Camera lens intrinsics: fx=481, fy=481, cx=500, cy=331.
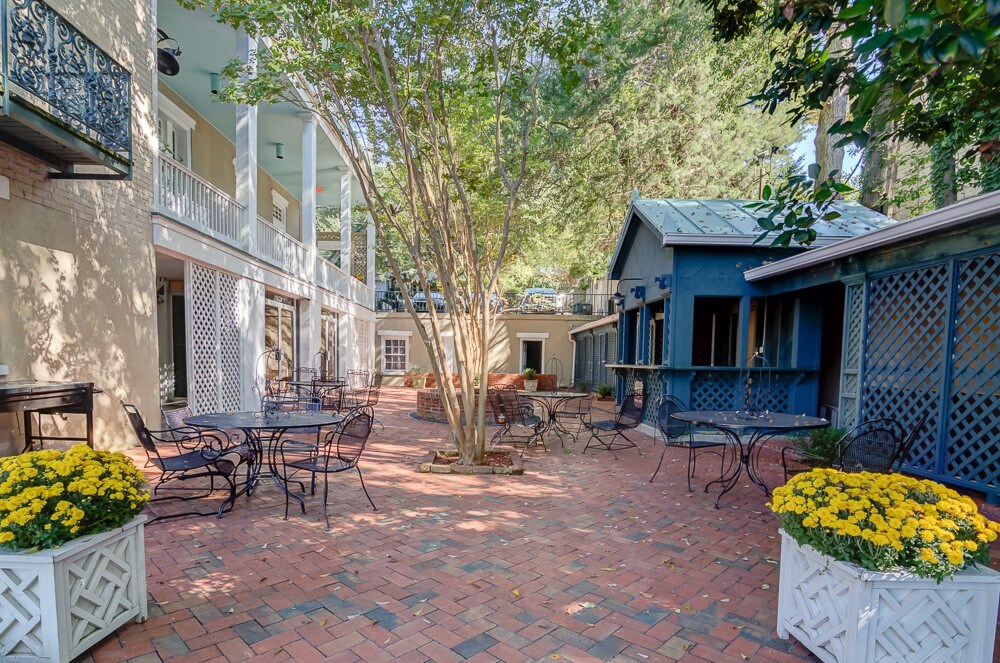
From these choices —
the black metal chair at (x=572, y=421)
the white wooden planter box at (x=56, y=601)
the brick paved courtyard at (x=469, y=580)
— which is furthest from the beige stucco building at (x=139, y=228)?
the black metal chair at (x=572, y=421)

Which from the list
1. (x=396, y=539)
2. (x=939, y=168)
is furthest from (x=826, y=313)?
(x=396, y=539)

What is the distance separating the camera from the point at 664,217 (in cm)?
845

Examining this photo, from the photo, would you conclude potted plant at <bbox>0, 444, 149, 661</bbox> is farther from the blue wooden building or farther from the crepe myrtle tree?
the blue wooden building

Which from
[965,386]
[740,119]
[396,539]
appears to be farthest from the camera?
[740,119]

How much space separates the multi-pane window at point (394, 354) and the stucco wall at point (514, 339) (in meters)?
0.21

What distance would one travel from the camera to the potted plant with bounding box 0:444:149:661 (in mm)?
2014

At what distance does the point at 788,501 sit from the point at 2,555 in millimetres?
3483

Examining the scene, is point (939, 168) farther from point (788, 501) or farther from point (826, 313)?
point (788, 501)

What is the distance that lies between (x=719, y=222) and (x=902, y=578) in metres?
7.16

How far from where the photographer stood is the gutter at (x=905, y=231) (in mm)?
3902

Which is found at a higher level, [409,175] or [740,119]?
[740,119]

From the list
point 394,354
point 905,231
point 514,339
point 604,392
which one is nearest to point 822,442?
point 905,231

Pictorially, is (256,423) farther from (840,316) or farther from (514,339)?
(514,339)

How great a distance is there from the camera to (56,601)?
2.01 meters
